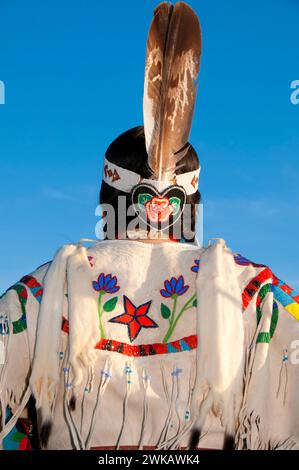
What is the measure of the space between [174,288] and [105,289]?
30 centimetres

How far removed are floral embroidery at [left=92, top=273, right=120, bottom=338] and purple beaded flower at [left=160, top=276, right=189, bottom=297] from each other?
209mm

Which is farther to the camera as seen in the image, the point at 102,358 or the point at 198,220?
the point at 198,220

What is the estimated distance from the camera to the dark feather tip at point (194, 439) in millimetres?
3266

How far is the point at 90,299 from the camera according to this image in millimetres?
3498

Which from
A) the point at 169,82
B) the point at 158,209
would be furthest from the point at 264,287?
the point at 169,82

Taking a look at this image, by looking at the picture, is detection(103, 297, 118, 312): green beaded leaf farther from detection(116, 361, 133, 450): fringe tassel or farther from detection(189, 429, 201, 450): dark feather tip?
detection(189, 429, 201, 450): dark feather tip

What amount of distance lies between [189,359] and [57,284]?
0.66m

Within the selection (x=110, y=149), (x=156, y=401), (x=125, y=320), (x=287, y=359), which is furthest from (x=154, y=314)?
(x=110, y=149)

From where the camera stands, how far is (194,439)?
129 inches

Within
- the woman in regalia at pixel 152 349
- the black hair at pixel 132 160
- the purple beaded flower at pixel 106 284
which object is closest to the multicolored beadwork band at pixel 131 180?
the black hair at pixel 132 160

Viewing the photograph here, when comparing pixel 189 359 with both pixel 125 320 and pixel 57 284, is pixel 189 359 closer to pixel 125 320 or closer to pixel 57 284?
pixel 125 320

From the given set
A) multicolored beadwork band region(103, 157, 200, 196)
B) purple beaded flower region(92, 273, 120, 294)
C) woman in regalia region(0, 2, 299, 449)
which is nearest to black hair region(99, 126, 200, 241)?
multicolored beadwork band region(103, 157, 200, 196)

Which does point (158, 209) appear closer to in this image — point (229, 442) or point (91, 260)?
point (91, 260)

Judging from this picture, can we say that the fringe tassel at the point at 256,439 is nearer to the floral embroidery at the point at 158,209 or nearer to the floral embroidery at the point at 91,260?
the floral embroidery at the point at 91,260
